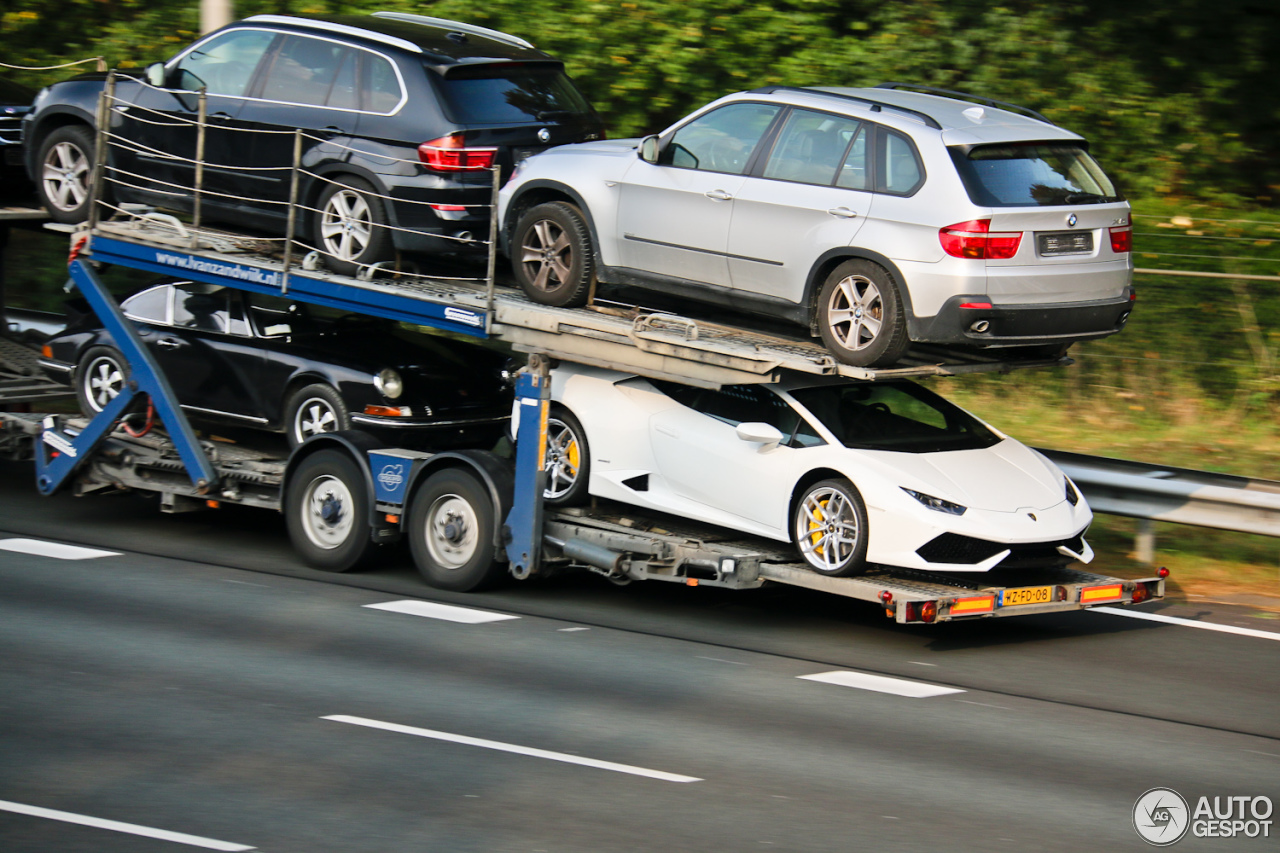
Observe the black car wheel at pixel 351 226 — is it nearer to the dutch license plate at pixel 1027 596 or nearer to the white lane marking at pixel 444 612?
the white lane marking at pixel 444 612

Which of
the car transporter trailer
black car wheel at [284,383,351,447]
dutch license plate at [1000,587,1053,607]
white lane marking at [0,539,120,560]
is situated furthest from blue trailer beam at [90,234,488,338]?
dutch license plate at [1000,587,1053,607]

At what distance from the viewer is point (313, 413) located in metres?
11.3

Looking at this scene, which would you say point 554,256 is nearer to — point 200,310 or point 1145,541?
point 200,310

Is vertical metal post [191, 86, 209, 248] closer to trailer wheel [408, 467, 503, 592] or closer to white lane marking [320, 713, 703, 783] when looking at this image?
trailer wheel [408, 467, 503, 592]

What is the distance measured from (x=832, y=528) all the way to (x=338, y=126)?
452 centimetres

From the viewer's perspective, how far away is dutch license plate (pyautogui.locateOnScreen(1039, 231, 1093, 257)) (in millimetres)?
8977

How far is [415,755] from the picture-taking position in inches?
288

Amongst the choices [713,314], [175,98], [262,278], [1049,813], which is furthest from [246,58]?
[1049,813]

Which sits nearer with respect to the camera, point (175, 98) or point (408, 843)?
point (408, 843)

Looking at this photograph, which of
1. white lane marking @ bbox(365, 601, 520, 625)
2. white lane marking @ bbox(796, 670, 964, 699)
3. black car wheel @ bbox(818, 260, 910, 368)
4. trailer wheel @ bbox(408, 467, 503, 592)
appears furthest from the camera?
trailer wheel @ bbox(408, 467, 503, 592)

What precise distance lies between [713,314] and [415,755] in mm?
4230

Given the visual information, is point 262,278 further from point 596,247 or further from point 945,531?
point 945,531

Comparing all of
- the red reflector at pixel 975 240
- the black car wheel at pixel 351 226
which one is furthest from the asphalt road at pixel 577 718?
the red reflector at pixel 975 240

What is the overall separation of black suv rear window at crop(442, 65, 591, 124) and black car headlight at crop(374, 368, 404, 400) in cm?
183
